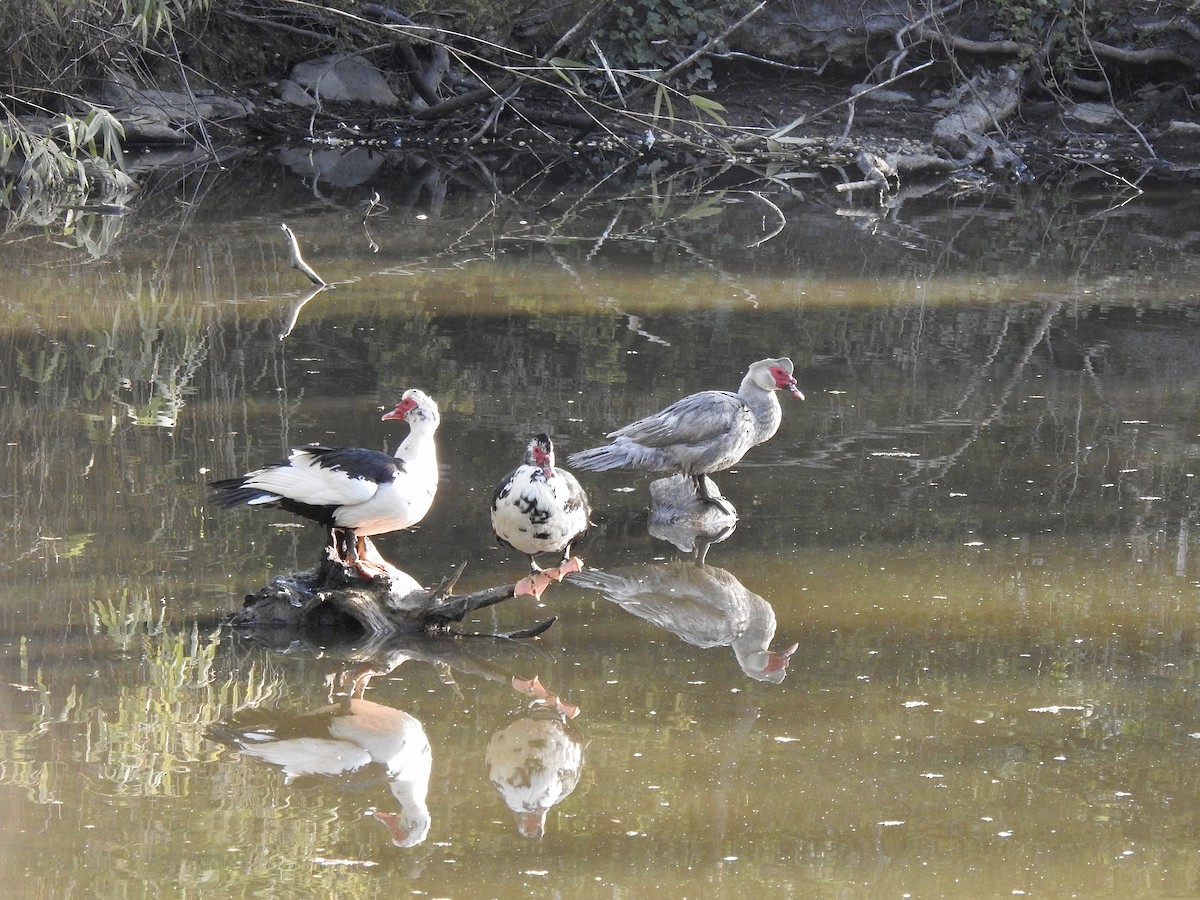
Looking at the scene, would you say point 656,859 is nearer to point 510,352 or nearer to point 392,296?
point 510,352

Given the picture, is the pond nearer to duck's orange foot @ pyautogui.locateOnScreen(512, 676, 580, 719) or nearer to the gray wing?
duck's orange foot @ pyautogui.locateOnScreen(512, 676, 580, 719)

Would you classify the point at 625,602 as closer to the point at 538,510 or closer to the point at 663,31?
the point at 538,510

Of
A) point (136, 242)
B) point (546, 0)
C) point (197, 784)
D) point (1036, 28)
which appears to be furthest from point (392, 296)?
Answer: point (1036, 28)

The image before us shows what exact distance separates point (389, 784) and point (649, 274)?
707 centimetres

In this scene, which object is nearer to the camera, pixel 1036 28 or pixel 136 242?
pixel 136 242

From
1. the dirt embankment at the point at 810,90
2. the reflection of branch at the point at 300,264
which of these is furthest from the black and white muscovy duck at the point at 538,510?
the dirt embankment at the point at 810,90

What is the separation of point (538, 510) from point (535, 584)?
0.29m

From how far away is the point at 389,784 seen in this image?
3818mm

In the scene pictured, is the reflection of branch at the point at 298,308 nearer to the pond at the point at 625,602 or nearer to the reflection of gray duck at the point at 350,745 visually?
the pond at the point at 625,602

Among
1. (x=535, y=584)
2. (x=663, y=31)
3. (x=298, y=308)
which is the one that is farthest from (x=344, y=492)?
(x=663, y=31)

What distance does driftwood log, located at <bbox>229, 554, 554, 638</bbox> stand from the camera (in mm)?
4664

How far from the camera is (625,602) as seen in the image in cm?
509

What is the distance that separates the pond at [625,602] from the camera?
11.7 ft

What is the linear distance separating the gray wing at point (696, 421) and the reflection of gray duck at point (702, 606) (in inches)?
26.8
